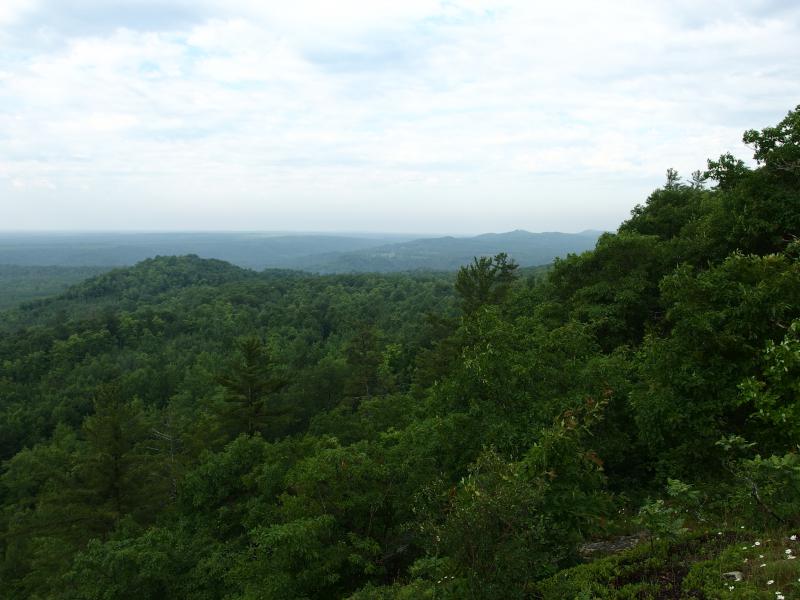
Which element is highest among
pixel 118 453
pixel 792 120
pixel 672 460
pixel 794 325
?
pixel 792 120

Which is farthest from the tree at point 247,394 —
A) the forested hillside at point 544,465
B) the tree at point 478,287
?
the tree at point 478,287

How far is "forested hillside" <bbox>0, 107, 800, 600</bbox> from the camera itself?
6.82 meters

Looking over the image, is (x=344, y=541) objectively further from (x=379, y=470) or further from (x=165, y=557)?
(x=165, y=557)

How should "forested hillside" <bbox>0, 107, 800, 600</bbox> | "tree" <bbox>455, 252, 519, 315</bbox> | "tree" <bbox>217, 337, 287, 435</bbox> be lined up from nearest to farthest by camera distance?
1. "forested hillside" <bbox>0, 107, 800, 600</bbox>
2. "tree" <bbox>217, 337, 287, 435</bbox>
3. "tree" <bbox>455, 252, 519, 315</bbox>

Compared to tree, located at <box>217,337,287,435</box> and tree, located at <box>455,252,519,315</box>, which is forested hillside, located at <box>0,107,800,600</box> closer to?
tree, located at <box>217,337,287,435</box>

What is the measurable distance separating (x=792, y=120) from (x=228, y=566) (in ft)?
68.1

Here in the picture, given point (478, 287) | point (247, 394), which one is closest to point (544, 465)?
point (247, 394)

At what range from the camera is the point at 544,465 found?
7879 millimetres

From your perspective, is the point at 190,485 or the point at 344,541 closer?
the point at 344,541

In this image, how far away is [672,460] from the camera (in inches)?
429

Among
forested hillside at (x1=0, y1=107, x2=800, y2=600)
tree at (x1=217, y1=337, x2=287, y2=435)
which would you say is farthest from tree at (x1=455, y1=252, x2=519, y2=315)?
tree at (x1=217, y1=337, x2=287, y2=435)

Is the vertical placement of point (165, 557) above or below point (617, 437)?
below

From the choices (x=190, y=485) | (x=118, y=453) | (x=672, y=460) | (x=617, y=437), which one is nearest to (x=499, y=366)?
(x=617, y=437)

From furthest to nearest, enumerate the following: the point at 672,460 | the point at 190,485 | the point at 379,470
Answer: the point at 190,485
the point at 379,470
the point at 672,460
